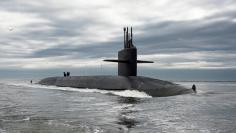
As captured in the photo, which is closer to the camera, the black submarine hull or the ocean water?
the ocean water

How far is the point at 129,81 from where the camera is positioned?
3253 cm

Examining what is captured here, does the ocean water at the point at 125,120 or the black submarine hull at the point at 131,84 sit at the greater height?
the black submarine hull at the point at 131,84

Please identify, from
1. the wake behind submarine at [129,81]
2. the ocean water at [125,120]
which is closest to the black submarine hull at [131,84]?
the wake behind submarine at [129,81]

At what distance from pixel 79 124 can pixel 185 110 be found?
686 centimetres

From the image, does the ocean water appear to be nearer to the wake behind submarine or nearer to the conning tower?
the wake behind submarine

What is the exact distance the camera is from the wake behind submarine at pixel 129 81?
1184 inches

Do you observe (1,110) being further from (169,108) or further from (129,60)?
(129,60)

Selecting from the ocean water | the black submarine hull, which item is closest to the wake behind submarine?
the black submarine hull

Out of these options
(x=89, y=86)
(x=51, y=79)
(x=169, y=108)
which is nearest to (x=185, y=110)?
(x=169, y=108)

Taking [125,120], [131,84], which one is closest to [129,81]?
[131,84]

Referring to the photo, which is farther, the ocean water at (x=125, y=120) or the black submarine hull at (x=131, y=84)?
the black submarine hull at (x=131, y=84)

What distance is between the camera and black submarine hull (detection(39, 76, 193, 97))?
97.2 ft

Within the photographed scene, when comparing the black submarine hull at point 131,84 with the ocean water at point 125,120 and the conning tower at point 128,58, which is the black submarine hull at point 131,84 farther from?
the ocean water at point 125,120

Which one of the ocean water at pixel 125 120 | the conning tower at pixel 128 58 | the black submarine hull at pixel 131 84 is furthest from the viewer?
the conning tower at pixel 128 58
